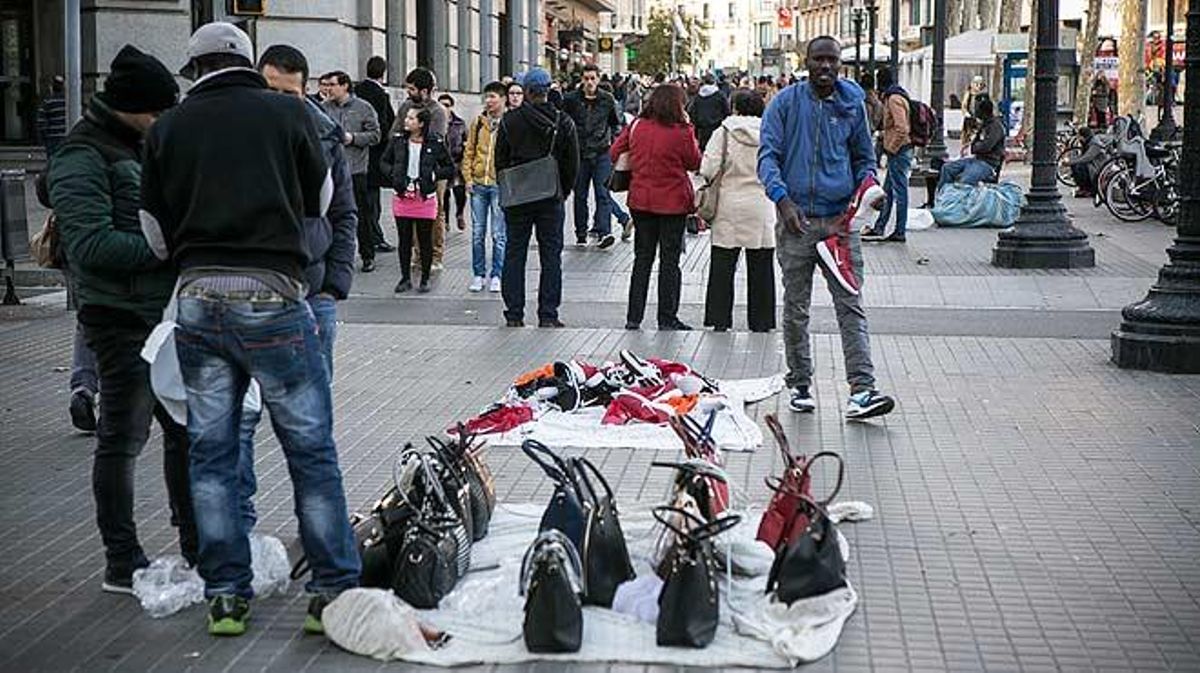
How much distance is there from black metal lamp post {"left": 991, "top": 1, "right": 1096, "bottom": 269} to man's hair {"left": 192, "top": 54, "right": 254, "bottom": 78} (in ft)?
39.8

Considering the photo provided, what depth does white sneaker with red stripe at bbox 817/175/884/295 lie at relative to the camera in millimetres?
9062

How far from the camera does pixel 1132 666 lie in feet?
17.6

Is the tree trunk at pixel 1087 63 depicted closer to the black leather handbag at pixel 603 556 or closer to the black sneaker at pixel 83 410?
the black sneaker at pixel 83 410

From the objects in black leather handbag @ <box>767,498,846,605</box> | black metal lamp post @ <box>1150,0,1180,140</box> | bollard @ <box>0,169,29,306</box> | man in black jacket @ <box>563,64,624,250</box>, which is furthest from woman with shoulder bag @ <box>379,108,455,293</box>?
black metal lamp post @ <box>1150,0,1180,140</box>

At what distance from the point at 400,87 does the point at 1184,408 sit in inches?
917

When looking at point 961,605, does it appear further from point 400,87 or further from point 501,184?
point 400,87

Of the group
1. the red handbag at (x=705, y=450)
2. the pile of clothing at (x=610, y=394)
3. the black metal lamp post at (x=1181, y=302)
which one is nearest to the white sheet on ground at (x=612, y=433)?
the pile of clothing at (x=610, y=394)

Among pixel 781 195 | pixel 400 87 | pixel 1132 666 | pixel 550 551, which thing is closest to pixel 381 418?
pixel 781 195

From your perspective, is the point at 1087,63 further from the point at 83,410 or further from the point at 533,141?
the point at 83,410

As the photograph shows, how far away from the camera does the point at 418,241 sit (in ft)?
49.9

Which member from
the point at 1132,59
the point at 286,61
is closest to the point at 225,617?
the point at 286,61

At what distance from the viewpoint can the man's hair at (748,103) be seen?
41.6 ft

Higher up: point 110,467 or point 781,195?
point 781,195

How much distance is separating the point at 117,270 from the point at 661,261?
24.0 feet
